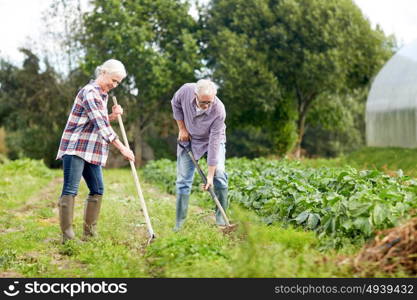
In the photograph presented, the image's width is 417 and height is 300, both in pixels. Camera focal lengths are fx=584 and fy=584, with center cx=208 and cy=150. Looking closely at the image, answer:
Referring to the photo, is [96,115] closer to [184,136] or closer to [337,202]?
[184,136]

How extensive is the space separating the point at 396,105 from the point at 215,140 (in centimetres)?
1227

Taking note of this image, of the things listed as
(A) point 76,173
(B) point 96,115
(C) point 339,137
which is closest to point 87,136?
(B) point 96,115

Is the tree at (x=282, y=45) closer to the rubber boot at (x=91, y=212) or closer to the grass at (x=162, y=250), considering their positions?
the grass at (x=162, y=250)

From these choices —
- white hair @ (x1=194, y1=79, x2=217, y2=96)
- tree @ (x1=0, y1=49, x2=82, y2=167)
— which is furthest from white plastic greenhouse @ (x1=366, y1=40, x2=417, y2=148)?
tree @ (x1=0, y1=49, x2=82, y2=167)

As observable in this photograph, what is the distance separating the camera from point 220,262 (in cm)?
422

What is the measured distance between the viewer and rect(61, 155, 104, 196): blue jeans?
578 cm

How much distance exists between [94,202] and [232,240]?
1.60 m

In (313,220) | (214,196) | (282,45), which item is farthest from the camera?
(282,45)

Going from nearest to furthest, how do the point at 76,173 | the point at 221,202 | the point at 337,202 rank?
the point at 337,202 < the point at 76,173 < the point at 221,202

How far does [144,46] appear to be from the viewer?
23094mm

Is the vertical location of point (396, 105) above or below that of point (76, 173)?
above

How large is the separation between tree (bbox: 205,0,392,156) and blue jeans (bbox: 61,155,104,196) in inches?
683

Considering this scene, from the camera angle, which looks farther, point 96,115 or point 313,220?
point 96,115

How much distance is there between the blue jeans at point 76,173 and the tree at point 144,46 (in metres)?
16.7
